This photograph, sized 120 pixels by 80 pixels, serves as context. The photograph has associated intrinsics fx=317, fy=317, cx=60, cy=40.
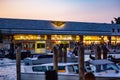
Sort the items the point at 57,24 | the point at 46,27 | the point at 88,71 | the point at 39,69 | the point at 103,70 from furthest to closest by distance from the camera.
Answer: the point at 57,24 → the point at 46,27 → the point at 39,69 → the point at 88,71 → the point at 103,70

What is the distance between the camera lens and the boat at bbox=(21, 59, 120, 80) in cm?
1775

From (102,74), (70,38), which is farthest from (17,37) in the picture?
(102,74)

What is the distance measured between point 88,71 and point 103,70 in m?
0.91

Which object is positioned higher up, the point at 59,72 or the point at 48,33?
the point at 48,33

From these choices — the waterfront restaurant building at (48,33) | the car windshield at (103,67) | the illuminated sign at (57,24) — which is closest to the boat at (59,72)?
the car windshield at (103,67)

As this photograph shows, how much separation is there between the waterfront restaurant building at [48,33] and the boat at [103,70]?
32.3 m

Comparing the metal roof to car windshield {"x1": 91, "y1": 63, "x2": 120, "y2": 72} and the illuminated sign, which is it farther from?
car windshield {"x1": 91, "y1": 63, "x2": 120, "y2": 72}

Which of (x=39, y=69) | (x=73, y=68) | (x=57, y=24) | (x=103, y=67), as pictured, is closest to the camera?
(x=103, y=67)

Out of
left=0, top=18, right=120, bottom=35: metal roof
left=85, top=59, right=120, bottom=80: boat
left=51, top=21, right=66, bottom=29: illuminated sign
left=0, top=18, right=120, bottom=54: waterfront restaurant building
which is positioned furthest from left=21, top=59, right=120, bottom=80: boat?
left=51, top=21, right=66, bottom=29: illuminated sign

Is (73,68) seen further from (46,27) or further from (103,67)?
(46,27)

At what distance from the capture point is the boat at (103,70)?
17.5m

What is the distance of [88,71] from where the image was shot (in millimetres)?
18859

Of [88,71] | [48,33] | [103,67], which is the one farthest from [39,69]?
[48,33]

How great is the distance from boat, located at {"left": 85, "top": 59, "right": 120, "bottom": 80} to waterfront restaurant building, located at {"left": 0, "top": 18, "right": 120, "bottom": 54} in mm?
32275
